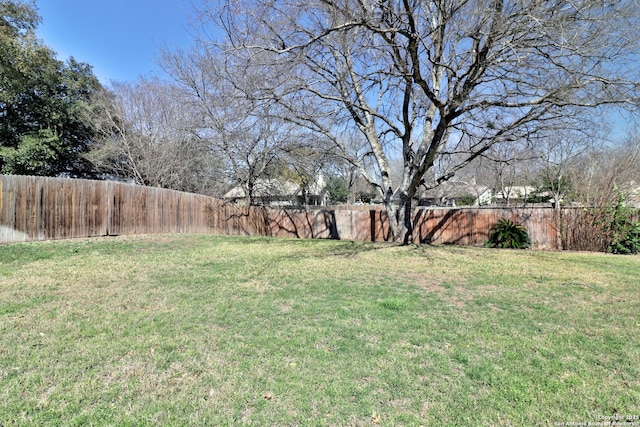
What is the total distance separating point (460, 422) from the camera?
202 cm

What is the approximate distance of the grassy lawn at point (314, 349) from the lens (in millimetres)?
2135

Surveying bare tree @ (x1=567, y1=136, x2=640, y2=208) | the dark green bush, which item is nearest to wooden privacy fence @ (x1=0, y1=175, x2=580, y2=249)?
the dark green bush

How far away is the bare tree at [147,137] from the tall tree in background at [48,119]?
1.72 meters

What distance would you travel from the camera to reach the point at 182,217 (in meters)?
13.9

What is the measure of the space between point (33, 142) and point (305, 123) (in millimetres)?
14410

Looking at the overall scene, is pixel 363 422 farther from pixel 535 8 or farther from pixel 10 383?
pixel 535 8

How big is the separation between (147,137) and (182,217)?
5572 millimetres

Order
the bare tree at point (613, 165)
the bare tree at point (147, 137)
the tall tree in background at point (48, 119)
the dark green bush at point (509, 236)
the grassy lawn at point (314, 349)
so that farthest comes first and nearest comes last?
the bare tree at point (147, 137) < the tall tree in background at point (48, 119) < the bare tree at point (613, 165) < the dark green bush at point (509, 236) < the grassy lawn at point (314, 349)

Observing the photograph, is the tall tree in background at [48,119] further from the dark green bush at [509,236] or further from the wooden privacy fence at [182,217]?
the dark green bush at [509,236]

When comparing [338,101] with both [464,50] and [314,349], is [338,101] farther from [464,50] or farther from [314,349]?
[314,349]

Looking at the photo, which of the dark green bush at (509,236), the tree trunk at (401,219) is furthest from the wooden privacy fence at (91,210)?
the dark green bush at (509,236)

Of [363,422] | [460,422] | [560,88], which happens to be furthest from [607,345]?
[560,88]

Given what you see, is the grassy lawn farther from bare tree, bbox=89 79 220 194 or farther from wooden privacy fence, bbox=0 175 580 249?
bare tree, bbox=89 79 220 194

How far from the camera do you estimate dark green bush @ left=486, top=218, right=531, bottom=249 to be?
10887mm
